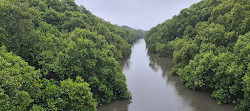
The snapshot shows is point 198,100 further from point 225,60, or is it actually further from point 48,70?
point 48,70

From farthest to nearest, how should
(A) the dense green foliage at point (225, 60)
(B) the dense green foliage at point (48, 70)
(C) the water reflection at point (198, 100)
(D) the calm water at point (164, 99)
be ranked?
(D) the calm water at point (164, 99), (C) the water reflection at point (198, 100), (A) the dense green foliage at point (225, 60), (B) the dense green foliage at point (48, 70)

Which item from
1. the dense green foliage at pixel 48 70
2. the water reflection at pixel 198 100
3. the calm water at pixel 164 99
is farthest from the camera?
the calm water at pixel 164 99

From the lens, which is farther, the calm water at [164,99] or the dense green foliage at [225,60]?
the calm water at [164,99]

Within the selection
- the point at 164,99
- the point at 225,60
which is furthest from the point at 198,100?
the point at 225,60

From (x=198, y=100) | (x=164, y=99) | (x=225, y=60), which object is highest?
(x=225, y=60)

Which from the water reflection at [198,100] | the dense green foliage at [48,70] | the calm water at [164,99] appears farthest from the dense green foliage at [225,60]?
the dense green foliage at [48,70]

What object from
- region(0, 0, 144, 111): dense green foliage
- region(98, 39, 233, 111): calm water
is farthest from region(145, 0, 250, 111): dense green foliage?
region(0, 0, 144, 111): dense green foliage

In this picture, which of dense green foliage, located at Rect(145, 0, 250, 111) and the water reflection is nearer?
dense green foliage, located at Rect(145, 0, 250, 111)

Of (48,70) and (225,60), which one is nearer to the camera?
(48,70)

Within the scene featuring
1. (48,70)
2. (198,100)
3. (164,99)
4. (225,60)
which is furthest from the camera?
(164,99)

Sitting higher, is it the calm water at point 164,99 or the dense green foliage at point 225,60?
the dense green foliage at point 225,60

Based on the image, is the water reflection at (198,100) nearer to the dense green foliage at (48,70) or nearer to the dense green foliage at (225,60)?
the dense green foliage at (225,60)

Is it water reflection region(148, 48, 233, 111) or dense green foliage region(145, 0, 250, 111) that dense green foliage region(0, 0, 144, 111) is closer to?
water reflection region(148, 48, 233, 111)

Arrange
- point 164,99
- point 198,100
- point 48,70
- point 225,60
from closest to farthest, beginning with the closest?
point 48,70 < point 225,60 < point 198,100 < point 164,99
